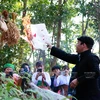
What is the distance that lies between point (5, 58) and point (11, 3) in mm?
2168

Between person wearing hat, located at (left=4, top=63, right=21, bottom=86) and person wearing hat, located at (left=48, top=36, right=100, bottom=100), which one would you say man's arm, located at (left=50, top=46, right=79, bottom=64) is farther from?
person wearing hat, located at (left=4, top=63, right=21, bottom=86)

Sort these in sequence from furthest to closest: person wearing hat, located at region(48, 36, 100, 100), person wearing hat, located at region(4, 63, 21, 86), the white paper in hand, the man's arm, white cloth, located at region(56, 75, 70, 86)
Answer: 1. white cloth, located at region(56, 75, 70, 86)
2. the man's arm
3. person wearing hat, located at region(48, 36, 100, 100)
4. the white paper in hand
5. person wearing hat, located at region(4, 63, 21, 86)

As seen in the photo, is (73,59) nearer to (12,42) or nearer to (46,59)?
(12,42)

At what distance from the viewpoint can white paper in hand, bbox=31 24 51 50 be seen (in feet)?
8.72

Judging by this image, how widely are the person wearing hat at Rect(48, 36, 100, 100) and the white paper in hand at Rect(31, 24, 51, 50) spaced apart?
2.52 feet

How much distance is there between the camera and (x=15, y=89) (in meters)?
1.67

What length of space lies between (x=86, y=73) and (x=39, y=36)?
1071 mm

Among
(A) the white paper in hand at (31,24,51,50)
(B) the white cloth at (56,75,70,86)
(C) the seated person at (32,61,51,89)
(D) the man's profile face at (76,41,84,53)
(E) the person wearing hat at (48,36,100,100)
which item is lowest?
(B) the white cloth at (56,75,70,86)

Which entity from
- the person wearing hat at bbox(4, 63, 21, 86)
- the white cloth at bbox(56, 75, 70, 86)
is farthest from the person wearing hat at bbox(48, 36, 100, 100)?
the white cloth at bbox(56, 75, 70, 86)

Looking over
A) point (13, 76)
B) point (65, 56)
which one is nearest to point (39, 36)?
point (13, 76)

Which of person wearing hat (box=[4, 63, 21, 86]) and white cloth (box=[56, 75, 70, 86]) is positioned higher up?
person wearing hat (box=[4, 63, 21, 86])

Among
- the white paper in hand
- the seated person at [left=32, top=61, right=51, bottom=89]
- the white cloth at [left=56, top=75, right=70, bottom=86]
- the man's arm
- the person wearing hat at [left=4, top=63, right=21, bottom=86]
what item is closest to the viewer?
the person wearing hat at [left=4, top=63, right=21, bottom=86]

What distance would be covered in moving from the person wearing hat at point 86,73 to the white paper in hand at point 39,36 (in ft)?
2.52

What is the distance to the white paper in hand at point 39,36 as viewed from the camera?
8.72ft
